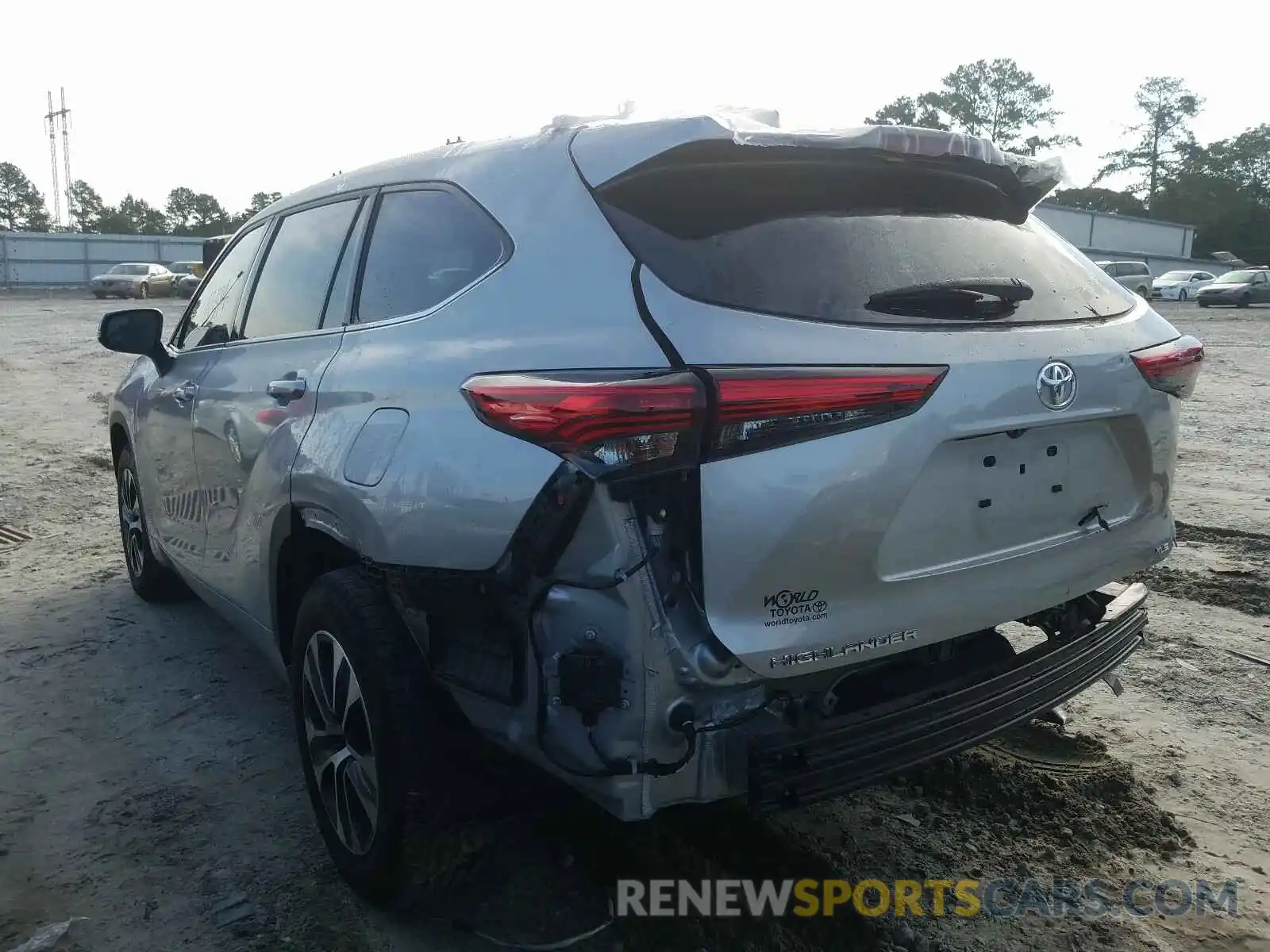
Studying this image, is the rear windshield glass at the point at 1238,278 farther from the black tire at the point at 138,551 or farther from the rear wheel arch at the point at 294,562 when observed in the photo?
the rear wheel arch at the point at 294,562

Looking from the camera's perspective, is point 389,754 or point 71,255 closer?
point 389,754

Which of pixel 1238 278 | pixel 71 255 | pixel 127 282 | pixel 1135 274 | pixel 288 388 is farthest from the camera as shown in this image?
pixel 71 255

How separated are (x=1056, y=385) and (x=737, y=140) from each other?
36.5 inches

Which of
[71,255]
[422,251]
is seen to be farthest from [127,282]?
[422,251]

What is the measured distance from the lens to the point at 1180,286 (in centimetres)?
4350

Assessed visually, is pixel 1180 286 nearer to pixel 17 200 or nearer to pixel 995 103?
pixel 995 103

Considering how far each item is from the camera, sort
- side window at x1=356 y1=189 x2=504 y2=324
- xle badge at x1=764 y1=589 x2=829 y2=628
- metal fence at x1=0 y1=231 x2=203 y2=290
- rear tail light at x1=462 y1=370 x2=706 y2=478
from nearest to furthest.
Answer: rear tail light at x1=462 y1=370 x2=706 y2=478
xle badge at x1=764 y1=589 x2=829 y2=628
side window at x1=356 y1=189 x2=504 y2=324
metal fence at x1=0 y1=231 x2=203 y2=290

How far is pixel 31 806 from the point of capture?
10.8ft

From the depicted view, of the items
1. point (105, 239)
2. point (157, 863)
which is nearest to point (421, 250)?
point (157, 863)

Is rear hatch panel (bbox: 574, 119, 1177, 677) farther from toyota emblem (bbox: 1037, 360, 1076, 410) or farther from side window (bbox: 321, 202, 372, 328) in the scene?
side window (bbox: 321, 202, 372, 328)

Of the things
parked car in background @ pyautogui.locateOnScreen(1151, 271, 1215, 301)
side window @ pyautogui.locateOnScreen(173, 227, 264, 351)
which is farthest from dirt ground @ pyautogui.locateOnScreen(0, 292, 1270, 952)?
parked car in background @ pyautogui.locateOnScreen(1151, 271, 1215, 301)

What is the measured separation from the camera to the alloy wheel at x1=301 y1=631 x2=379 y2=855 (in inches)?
104

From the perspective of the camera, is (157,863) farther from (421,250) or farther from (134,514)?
(134,514)

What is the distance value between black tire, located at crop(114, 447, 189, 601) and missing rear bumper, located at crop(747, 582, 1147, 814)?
12.4 feet
